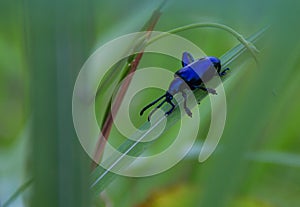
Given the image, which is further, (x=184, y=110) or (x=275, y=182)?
(x=275, y=182)

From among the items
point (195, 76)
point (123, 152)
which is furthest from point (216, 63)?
point (123, 152)

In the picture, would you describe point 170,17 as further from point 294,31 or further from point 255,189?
point 294,31

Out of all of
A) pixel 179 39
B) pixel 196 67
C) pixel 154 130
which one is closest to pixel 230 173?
pixel 154 130

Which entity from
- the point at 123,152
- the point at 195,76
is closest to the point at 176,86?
the point at 195,76

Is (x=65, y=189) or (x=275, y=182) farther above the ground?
(x=275, y=182)

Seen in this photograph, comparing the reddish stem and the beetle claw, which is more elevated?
the reddish stem

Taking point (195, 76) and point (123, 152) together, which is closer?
point (123, 152)

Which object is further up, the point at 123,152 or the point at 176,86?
the point at 176,86

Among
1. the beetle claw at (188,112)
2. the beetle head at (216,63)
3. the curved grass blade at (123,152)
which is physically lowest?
the curved grass blade at (123,152)

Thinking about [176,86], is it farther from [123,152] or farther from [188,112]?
[123,152]

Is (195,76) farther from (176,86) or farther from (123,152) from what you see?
(123,152)

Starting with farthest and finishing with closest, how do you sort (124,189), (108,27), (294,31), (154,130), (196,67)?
1. (108,27)
2. (124,189)
3. (196,67)
4. (154,130)
5. (294,31)
